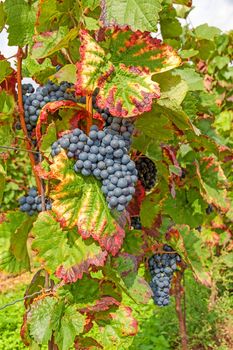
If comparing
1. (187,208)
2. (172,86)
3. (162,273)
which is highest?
(172,86)

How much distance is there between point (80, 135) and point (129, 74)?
0.77 feet

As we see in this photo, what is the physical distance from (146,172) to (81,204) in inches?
23.0

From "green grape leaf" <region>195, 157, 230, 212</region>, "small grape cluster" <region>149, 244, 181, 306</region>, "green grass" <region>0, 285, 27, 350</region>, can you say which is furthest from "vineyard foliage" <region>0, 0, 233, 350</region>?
"green grass" <region>0, 285, 27, 350</region>

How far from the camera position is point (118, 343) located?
5.66 ft

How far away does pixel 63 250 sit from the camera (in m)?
1.53

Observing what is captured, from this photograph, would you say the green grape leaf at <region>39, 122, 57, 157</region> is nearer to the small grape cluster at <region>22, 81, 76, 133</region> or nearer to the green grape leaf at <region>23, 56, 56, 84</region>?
the small grape cluster at <region>22, 81, 76, 133</region>

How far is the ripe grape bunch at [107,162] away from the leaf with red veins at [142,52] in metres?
0.24

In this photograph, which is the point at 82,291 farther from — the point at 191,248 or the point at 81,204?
the point at 191,248

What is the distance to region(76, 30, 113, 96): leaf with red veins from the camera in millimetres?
1360

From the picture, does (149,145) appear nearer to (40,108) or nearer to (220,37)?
(40,108)

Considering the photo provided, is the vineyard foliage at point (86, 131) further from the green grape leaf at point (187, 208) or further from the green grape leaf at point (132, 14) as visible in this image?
the green grape leaf at point (187, 208)

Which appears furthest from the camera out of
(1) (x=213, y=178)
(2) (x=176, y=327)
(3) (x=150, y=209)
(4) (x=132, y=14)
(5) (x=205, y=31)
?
(2) (x=176, y=327)

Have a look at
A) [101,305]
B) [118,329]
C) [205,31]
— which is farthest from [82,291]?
[205,31]

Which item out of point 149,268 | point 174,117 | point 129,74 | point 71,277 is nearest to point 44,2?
point 129,74
